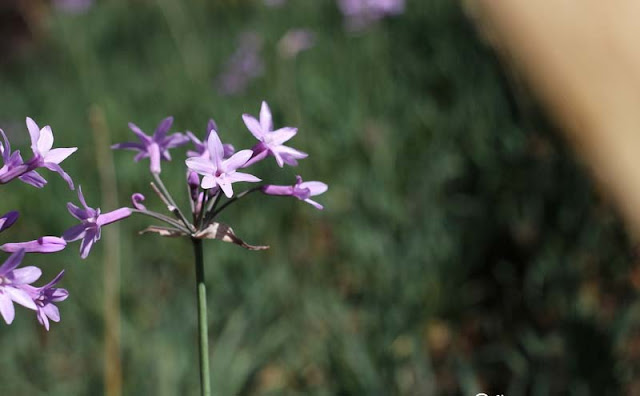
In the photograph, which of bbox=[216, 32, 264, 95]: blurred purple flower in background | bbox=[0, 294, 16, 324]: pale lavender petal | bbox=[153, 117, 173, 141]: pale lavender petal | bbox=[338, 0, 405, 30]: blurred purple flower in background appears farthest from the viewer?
bbox=[216, 32, 264, 95]: blurred purple flower in background

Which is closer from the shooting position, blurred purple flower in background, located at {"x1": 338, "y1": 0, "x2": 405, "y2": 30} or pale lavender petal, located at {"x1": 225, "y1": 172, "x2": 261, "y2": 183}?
pale lavender petal, located at {"x1": 225, "y1": 172, "x2": 261, "y2": 183}

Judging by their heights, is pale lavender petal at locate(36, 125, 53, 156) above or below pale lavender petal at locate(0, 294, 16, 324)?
above

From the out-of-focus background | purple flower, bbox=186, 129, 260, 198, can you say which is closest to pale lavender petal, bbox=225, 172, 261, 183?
purple flower, bbox=186, 129, 260, 198

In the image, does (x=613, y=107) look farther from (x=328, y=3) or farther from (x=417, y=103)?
(x=328, y=3)

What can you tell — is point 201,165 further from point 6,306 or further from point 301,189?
point 6,306

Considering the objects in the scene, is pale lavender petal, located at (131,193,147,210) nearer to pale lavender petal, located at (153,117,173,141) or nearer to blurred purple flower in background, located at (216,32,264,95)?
pale lavender petal, located at (153,117,173,141)

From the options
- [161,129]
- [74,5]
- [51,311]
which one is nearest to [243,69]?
[74,5]
